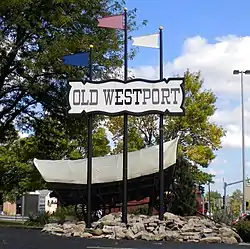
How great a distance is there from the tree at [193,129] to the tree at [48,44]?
36.2 feet

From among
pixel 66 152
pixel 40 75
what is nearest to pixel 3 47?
pixel 40 75

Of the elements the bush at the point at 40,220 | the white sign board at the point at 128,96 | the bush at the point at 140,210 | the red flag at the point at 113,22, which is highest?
the red flag at the point at 113,22

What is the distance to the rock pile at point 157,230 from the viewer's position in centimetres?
2061

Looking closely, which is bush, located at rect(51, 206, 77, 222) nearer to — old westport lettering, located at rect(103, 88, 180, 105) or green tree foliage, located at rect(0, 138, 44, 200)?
green tree foliage, located at rect(0, 138, 44, 200)

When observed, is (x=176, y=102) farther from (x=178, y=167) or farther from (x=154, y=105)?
(x=178, y=167)

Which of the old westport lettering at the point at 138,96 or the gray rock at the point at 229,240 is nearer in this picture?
the gray rock at the point at 229,240

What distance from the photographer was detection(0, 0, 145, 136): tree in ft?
97.5

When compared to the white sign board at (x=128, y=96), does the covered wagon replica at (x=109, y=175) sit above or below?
below

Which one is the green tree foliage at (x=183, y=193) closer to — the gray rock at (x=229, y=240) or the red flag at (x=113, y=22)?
the gray rock at (x=229, y=240)

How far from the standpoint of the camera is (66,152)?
141ft

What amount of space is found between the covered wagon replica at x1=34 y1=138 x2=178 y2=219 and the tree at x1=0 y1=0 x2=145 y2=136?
6.79 meters

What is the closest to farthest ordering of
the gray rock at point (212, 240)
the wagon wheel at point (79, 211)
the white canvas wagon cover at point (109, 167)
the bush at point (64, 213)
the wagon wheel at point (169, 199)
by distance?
1. the gray rock at point (212, 240)
2. the white canvas wagon cover at point (109, 167)
3. the wagon wheel at point (79, 211)
4. the wagon wheel at point (169, 199)
5. the bush at point (64, 213)

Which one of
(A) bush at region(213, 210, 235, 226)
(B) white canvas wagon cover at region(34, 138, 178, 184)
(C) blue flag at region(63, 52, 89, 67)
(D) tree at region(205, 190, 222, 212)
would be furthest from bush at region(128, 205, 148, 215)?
(D) tree at region(205, 190, 222, 212)

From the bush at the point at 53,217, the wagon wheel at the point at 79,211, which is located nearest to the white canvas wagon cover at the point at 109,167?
the wagon wheel at the point at 79,211
